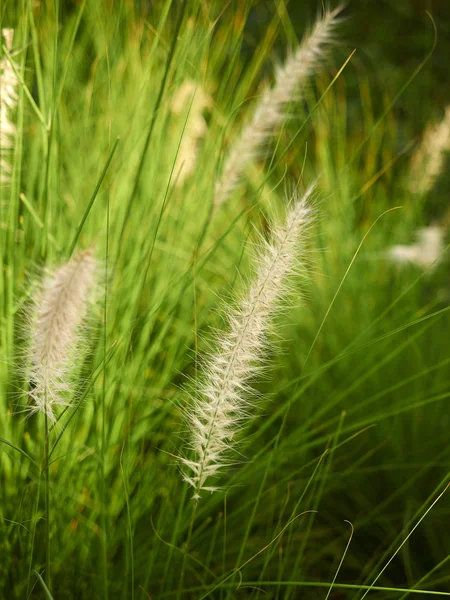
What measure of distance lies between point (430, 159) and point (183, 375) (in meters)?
1.22

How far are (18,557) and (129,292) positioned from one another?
461mm

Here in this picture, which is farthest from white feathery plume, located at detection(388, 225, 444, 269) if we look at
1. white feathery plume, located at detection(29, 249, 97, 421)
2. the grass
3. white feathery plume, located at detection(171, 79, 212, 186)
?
white feathery plume, located at detection(29, 249, 97, 421)

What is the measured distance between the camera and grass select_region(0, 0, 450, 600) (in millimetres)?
910

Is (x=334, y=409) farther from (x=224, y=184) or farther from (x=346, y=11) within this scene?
(x=346, y=11)

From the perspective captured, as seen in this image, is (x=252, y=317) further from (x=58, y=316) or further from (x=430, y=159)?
(x=430, y=159)

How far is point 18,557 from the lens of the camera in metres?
0.99

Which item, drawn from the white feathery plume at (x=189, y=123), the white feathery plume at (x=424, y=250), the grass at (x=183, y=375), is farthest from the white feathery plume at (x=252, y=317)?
the white feathery plume at (x=424, y=250)

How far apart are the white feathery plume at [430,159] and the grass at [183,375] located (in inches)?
5.0

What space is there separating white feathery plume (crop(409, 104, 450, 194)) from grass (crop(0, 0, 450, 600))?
13 cm

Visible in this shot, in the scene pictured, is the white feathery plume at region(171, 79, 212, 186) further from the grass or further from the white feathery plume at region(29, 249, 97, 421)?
the white feathery plume at region(29, 249, 97, 421)

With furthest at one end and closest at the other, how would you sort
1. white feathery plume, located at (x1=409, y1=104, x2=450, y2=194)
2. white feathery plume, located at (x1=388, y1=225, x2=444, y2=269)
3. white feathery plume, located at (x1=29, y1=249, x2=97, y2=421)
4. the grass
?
white feathery plume, located at (x1=409, y1=104, x2=450, y2=194) < white feathery plume, located at (x1=388, y1=225, x2=444, y2=269) < the grass < white feathery plume, located at (x1=29, y1=249, x2=97, y2=421)

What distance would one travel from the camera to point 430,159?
1837mm

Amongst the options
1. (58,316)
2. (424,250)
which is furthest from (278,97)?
(424,250)

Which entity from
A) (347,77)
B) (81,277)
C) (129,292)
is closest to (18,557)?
(129,292)
